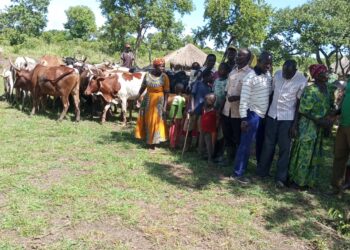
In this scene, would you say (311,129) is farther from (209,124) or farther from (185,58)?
(185,58)

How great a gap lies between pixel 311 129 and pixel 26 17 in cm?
5616

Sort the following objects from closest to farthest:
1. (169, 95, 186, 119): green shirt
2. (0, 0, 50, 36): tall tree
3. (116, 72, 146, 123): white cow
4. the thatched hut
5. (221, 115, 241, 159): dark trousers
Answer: (221, 115, 241, 159): dark trousers, (169, 95, 186, 119): green shirt, (116, 72, 146, 123): white cow, the thatched hut, (0, 0, 50, 36): tall tree

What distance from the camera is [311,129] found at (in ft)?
19.5

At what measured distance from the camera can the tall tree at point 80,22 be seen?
7800 centimetres

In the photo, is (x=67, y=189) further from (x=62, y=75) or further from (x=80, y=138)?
(x=62, y=75)

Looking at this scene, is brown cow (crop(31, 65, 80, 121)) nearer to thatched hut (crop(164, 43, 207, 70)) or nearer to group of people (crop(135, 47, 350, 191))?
group of people (crop(135, 47, 350, 191))

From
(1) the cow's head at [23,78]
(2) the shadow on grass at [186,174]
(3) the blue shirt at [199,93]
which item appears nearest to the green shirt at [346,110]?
(2) the shadow on grass at [186,174]

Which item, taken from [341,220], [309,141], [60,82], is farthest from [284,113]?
[60,82]

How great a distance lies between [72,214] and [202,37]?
3411cm

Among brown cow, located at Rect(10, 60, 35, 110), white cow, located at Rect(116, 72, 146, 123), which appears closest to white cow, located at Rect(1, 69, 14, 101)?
brown cow, located at Rect(10, 60, 35, 110)

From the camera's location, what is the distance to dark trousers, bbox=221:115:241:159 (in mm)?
6688

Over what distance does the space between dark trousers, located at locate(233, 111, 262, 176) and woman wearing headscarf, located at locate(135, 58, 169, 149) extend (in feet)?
6.28

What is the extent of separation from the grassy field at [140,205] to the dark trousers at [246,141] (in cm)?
29

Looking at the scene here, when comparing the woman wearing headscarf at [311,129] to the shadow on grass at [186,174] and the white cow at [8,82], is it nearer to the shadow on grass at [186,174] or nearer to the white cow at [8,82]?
the shadow on grass at [186,174]
